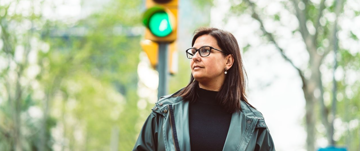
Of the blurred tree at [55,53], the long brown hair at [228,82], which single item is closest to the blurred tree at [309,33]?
the blurred tree at [55,53]

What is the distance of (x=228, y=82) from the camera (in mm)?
3225

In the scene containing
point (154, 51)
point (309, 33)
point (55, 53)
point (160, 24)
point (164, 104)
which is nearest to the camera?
point (164, 104)

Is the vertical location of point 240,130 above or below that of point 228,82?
below

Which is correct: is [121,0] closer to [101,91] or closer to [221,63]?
[101,91]

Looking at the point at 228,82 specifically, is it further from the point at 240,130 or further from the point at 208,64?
the point at 240,130

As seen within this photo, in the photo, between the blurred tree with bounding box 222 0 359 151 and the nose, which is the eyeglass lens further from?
the blurred tree with bounding box 222 0 359 151

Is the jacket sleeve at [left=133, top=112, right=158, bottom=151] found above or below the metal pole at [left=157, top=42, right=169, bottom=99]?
below

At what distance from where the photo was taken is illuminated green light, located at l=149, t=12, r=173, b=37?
4859 millimetres

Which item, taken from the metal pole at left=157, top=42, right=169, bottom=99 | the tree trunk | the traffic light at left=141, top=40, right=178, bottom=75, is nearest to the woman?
the metal pole at left=157, top=42, right=169, bottom=99

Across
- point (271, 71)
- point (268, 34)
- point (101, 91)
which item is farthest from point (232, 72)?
point (101, 91)

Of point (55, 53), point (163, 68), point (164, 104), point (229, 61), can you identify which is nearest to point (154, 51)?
point (163, 68)

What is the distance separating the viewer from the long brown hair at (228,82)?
3.13 metres

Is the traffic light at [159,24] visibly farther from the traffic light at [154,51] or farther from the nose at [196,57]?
the nose at [196,57]

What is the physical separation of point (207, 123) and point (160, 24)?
1988 millimetres
